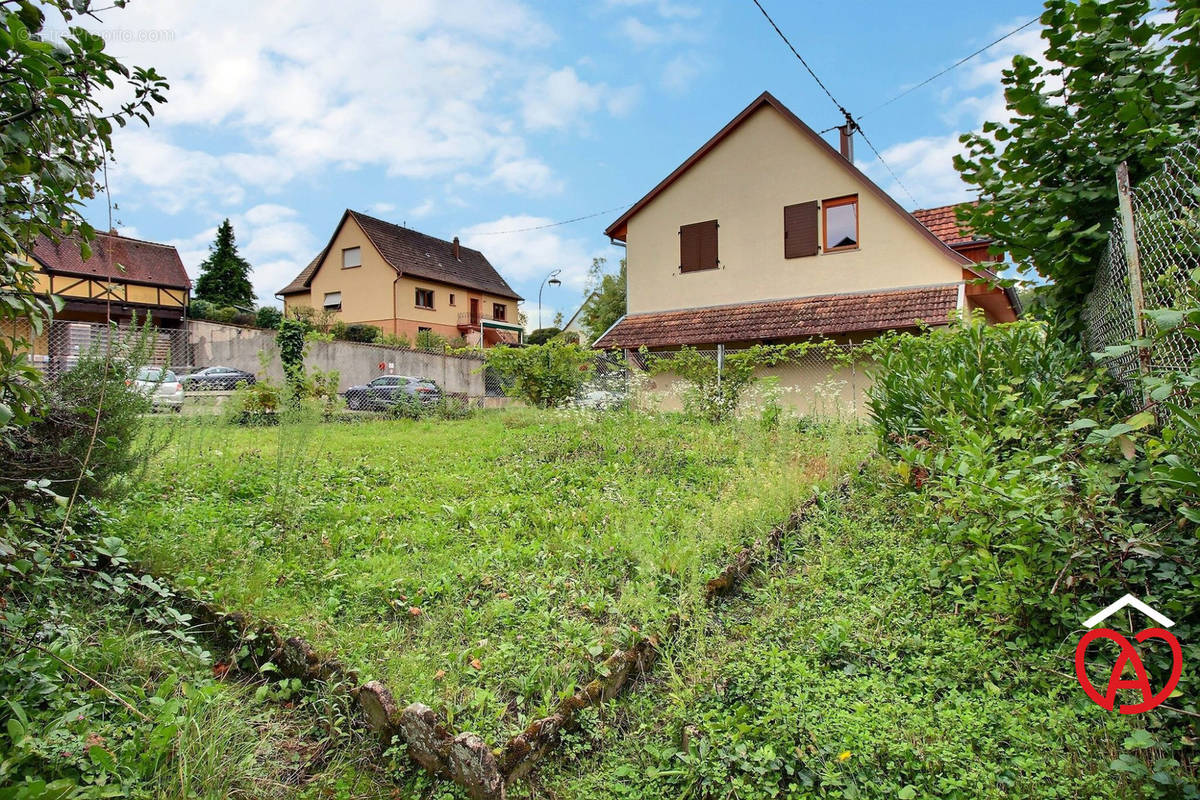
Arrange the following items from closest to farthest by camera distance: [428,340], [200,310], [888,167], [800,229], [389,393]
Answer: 1. [800,229]
2. [888,167]
3. [389,393]
4. [428,340]
5. [200,310]

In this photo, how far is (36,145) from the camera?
1762 millimetres

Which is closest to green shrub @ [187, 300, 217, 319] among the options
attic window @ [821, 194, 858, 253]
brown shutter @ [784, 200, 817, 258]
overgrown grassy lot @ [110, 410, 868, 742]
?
overgrown grassy lot @ [110, 410, 868, 742]

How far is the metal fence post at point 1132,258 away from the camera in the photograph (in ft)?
9.14

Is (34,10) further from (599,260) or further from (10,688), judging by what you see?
(599,260)

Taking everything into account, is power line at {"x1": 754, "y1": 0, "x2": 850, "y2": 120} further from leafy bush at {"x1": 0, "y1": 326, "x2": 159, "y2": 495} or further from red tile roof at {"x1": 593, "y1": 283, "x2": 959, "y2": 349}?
leafy bush at {"x1": 0, "y1": 326, "x2": 159, "y2": 495}

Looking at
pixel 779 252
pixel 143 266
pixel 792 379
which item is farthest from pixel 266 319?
pixel 792 379

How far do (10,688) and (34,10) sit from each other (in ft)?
6.99

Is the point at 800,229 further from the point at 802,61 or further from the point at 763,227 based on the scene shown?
the point at 802,61

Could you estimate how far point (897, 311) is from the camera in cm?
1180

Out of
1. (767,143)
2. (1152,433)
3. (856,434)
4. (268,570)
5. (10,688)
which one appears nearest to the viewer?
(10,688)

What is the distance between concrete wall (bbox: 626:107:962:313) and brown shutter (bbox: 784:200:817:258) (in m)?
0.13

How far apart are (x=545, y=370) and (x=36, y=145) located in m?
10.3

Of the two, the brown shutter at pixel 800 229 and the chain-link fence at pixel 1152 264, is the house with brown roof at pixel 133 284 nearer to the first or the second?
the brown shutter at pixel 800 229

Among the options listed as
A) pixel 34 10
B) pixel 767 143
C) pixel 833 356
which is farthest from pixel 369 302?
pixel 34 10
